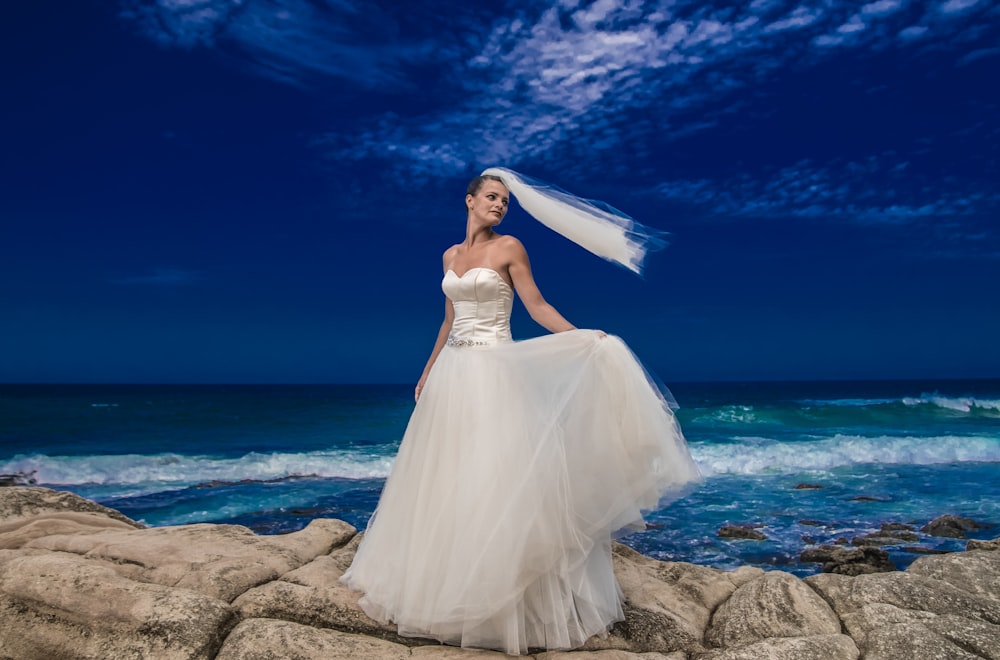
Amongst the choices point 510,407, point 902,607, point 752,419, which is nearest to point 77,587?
point 510,407

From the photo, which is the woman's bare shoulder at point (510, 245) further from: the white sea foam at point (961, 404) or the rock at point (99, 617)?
the white sea foam at point (961, 404)

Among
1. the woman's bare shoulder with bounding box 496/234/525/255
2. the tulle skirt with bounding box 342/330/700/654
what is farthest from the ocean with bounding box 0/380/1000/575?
the woman's bare shoulder with bounding box 496/234/525/255

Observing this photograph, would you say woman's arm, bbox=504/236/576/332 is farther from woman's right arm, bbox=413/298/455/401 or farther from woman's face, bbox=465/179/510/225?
woman's right arm, bbox=413/298/455/401

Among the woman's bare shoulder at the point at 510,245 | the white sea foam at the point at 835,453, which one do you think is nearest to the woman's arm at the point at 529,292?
the woman's bare shoulder at the point at 510,245

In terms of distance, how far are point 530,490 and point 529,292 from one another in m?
1.18

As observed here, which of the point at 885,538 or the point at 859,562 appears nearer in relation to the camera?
the point at 859,562

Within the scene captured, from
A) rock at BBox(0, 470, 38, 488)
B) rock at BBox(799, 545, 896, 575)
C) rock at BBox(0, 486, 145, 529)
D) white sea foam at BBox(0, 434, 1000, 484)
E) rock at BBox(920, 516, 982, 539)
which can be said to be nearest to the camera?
rock at BBox(0, 486, 145, 529)

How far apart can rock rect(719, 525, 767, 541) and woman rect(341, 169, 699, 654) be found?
7.57 m

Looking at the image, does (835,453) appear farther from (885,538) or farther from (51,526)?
(51,526)

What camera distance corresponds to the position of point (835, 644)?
3658 mm

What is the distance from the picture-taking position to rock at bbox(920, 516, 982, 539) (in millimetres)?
11203

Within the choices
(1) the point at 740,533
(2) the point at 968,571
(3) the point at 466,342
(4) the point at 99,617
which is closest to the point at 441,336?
(3) the point at 466,342

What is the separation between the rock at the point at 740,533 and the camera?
10859mm

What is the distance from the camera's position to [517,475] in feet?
12.0
